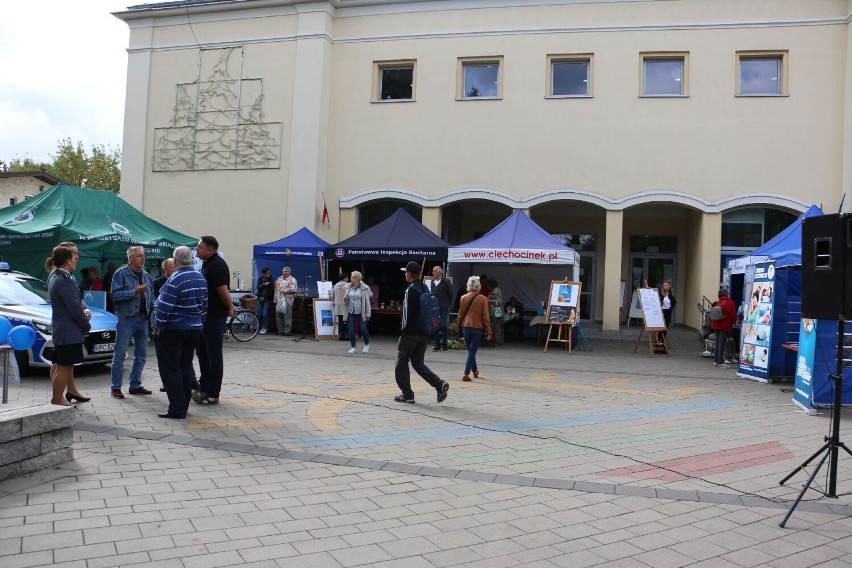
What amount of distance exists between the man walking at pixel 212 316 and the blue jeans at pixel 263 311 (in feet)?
32.0

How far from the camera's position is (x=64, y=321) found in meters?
6.87

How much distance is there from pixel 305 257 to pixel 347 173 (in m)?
3.99

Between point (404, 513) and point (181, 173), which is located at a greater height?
point (181, 173)

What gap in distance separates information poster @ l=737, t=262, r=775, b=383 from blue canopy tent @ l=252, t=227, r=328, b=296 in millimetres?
9717

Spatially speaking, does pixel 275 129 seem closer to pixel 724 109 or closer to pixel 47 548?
pixel 724 109

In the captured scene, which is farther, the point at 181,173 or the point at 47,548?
the point at 181,173

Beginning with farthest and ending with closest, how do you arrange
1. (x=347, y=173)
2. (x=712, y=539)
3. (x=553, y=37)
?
(x=347, y=173) → (x=553, y=37) → (x=712, y=539)

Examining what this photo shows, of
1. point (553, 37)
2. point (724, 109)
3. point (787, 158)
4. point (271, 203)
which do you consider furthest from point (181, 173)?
point (787, 158)

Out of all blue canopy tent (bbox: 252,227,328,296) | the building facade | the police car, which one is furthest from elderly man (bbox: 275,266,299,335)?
the police car

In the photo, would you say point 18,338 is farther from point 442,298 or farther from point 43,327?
point 442,298

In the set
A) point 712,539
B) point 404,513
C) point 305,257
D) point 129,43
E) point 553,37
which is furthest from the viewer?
point 129,43

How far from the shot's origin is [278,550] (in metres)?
3.82

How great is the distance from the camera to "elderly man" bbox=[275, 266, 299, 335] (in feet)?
56.3

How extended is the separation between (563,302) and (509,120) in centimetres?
622
